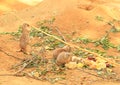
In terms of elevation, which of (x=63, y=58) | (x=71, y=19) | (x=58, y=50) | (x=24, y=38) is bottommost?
(x=63, y=58)

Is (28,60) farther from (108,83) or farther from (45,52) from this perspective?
(108,83)

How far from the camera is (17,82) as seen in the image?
15.5 feet

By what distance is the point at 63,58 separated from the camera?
5.33 meters

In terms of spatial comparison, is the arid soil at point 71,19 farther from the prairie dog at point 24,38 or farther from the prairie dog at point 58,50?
the prairie dog at point 58,50

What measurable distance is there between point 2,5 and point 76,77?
693cm

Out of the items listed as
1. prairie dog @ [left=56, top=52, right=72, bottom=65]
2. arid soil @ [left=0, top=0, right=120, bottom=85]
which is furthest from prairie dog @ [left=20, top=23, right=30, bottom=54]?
prairie dog @ [left=56, top=52, right=72, bottom=65]

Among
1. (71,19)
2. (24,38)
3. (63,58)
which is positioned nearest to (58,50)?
(63,58)

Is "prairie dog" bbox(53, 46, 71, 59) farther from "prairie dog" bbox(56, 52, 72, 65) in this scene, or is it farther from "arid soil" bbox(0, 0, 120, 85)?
"arid soil" bbox(0, 0, 120, 85)

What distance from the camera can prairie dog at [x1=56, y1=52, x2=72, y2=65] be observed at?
534cm

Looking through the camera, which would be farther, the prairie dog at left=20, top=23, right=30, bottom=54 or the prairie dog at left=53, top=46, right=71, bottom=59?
the prairie dog at left=20, top=23, right=30, bottom=54

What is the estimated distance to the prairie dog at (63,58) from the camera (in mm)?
5336

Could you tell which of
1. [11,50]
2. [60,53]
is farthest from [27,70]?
[11,50]

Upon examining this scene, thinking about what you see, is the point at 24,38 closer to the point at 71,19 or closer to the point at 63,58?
the point at 63,58

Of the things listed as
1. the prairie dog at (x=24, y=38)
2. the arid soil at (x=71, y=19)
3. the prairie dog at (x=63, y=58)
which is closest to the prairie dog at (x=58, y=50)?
the prairie dog at (x=63, y=58)
